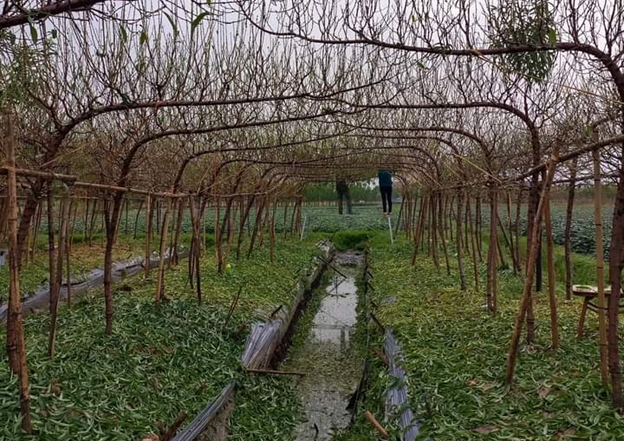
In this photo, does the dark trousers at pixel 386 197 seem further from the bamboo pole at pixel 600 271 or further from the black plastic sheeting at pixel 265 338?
the bamboo pole at pixel 600 271

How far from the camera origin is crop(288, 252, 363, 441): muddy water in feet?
17.5

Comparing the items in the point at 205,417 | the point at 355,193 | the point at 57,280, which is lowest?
the point at 205,417

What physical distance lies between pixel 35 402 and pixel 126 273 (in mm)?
8091

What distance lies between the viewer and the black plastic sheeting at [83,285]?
7797 millimetres

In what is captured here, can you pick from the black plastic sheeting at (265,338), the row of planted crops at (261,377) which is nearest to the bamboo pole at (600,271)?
the row of planted crops at (261,377)

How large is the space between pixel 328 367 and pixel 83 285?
5.28 m

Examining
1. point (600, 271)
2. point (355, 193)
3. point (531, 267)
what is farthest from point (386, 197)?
point (355, 193)

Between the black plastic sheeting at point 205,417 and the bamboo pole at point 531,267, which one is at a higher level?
the bamboo pole at point 531,267

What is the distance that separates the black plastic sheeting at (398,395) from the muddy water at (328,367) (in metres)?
0.79

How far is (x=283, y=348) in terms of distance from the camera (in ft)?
24.7

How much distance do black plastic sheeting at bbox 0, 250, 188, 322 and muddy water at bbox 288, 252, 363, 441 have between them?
3.72m

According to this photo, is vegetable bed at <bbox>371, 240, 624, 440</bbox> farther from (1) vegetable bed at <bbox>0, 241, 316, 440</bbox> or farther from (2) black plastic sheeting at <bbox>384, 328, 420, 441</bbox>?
(1) vegetable bed at <bbox>0, 241, 316, 440</bbox>

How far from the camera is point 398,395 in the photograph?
4500 mm

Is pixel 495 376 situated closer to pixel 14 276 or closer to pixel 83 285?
pixel 14 276
